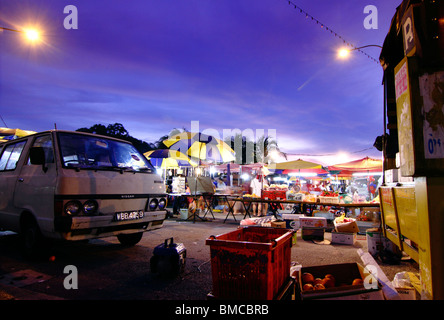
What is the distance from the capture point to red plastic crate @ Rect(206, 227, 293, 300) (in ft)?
7.36

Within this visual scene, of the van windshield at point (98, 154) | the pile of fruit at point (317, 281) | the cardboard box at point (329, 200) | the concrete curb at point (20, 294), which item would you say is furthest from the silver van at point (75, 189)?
the cardboard box at point (329, 200)

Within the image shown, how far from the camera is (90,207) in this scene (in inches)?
155

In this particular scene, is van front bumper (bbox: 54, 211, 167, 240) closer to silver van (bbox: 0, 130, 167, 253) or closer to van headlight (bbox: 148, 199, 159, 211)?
silver van (bbox: 0, 130, 167, 253)

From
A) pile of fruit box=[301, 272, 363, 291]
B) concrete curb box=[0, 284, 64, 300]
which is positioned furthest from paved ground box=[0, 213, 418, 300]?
pile of fruit box=[301, 272, 363, 291]

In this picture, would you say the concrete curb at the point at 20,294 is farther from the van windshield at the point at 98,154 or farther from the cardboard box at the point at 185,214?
the cardboard box at the point at 185,214

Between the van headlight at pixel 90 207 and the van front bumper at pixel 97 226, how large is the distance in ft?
0.41

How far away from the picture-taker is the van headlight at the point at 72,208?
12.1 feet

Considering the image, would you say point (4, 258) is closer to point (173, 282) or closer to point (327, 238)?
point (173, 282)

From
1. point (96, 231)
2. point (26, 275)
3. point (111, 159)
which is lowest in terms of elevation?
point (26, 275)

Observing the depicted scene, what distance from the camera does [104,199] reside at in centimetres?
409

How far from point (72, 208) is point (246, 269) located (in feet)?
9.58
